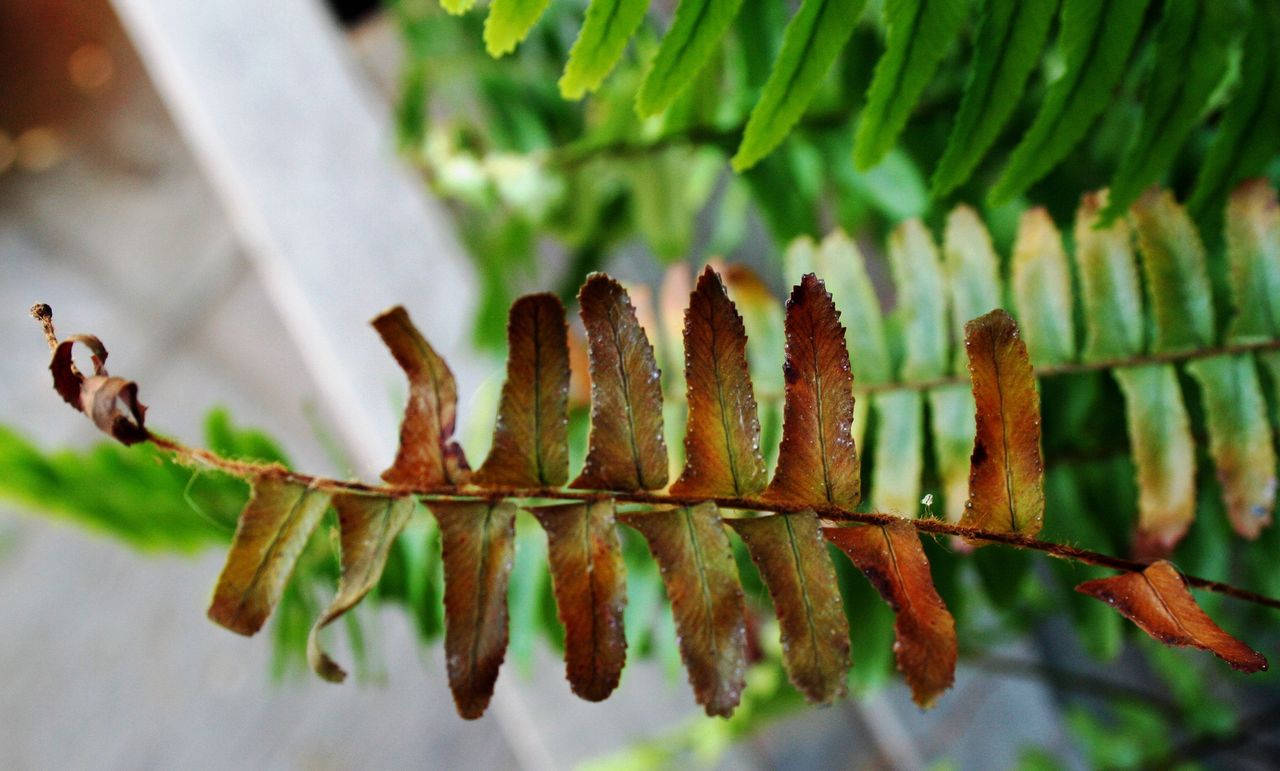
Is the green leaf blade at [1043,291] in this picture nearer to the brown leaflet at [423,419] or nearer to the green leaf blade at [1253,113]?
the green leaf blade at [1253,113]

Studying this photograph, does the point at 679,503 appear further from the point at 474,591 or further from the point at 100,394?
the point at 100,394

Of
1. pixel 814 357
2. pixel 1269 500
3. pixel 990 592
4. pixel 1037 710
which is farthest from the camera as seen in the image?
pixel 1037 710

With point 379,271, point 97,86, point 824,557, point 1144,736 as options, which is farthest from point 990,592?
point 97,86

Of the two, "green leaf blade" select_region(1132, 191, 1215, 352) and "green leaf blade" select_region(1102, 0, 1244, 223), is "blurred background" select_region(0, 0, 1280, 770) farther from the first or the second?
"green leaf blade" select_region(1102, 0, 1244, 223)

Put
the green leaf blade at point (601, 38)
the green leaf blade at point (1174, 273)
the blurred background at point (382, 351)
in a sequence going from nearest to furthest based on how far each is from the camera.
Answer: the green leaf blade at point (601, 38) → the green leaf blade at point (1174, 273) → the blurred background at point (382, 351)

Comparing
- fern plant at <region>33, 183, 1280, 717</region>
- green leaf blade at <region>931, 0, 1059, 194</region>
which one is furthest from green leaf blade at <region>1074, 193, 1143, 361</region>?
fern plant at <region>33, 183, 1280, 717</region>

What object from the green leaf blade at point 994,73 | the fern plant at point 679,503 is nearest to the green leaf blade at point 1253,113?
the green leaf blade at point 994,73

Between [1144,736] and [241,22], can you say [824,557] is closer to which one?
[1144,736]
